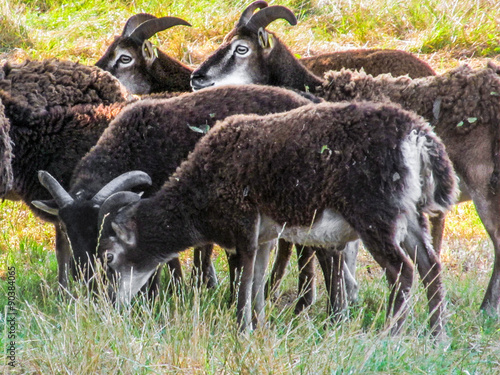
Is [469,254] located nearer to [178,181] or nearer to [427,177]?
[427,177]

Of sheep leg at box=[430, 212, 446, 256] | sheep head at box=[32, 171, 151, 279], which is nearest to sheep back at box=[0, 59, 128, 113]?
sheep head at box=[32, 171, 151, 279]

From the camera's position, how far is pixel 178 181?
5438 mm

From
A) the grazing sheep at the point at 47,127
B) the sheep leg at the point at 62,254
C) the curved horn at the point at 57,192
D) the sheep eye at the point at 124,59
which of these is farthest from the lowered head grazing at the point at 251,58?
Result: the curved horn at the point at 57,192

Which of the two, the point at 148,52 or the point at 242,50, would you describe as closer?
the point at 242,50

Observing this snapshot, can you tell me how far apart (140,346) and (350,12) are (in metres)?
8.92

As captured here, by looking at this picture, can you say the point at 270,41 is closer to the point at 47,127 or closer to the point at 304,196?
the point at 47,127

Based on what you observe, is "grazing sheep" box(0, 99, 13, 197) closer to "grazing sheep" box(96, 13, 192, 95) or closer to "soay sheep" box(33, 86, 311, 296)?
"soay sheep" box(33, 86, 311, 296)

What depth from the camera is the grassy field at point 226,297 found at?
159 inches

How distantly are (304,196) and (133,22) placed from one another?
4692mm

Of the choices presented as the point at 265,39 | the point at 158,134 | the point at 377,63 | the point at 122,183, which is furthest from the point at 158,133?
the point at 377,63

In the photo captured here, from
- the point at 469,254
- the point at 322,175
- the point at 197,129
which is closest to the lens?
the point at 322,175

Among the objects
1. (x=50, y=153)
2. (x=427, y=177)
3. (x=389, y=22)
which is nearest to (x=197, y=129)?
(x=50, y=153)

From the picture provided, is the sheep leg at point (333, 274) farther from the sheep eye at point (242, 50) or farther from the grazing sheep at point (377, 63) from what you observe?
the sheep eye at point (242, 50)

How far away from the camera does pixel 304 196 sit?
4969 millimetres
